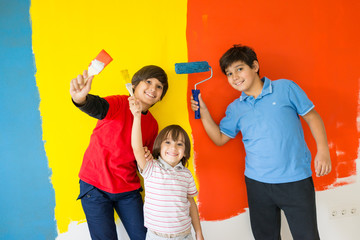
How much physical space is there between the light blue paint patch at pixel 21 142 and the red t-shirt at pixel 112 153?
27cm

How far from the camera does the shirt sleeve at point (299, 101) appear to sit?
103 cm

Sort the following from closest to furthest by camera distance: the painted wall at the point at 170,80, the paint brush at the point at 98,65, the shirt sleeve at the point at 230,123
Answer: the paint brush at the point at 98,65, the painted wall at the point at 170,80, the shirt sleeve at the point at 230,123

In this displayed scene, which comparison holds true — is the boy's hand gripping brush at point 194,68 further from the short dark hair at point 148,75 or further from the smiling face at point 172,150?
the smiling face at point 172,150

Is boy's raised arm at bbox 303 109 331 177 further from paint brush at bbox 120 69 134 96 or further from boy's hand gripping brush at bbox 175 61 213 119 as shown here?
paint brush at bbox 120 69 134 96

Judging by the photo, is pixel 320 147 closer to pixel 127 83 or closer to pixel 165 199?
pixel 165 199

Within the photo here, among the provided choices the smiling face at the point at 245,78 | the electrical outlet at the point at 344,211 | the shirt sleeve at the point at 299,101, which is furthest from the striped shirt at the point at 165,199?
the electrical outlet at the point at 344,211

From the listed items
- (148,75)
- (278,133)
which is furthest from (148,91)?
(278,133)

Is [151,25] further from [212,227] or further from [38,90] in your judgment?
[212,227]

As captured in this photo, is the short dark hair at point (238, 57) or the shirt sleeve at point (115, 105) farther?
the short dark hair at point (238, 57)

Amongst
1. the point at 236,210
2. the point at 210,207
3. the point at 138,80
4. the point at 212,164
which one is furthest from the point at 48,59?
the point at 236,210

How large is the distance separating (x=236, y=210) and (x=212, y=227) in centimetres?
17

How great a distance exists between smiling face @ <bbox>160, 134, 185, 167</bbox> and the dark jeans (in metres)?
0.42

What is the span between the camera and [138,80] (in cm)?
106

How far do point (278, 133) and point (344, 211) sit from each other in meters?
0.87
